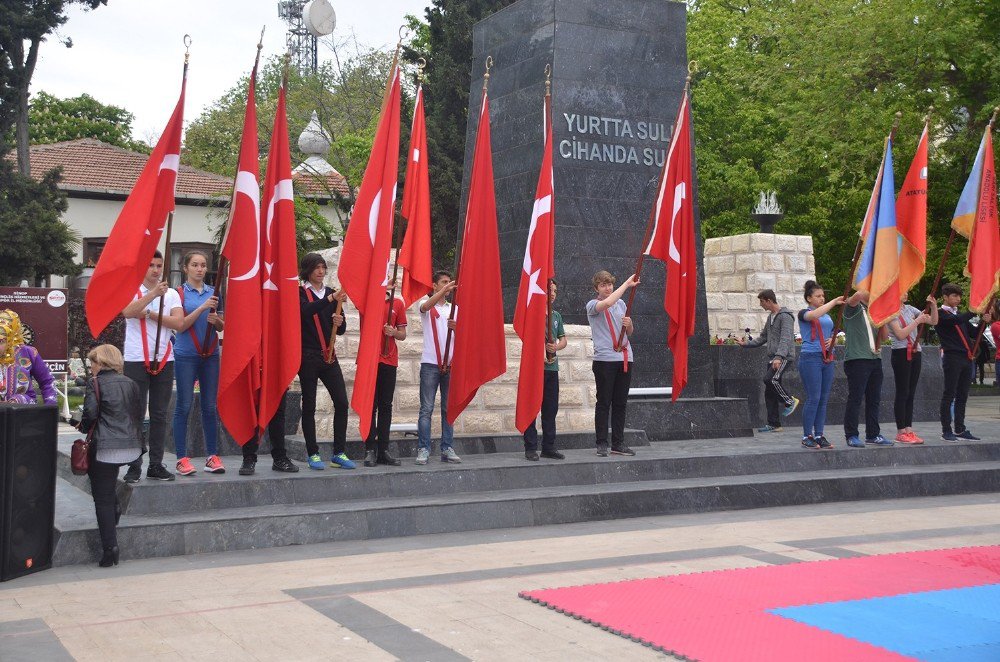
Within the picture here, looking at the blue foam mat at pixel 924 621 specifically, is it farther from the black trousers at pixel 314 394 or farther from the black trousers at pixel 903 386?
the black trousers at pixel 903 386

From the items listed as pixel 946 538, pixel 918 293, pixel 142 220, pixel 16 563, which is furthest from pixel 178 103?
pixel 918 293

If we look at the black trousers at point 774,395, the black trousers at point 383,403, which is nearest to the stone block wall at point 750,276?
the black trousers at point 774,395

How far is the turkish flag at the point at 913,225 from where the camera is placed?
1260cm

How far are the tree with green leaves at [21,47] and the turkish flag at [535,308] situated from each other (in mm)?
26493

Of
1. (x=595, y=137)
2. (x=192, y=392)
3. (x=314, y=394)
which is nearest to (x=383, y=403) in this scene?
(x=314, y=394)

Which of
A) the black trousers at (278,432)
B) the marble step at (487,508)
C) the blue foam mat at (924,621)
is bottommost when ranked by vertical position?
the blue foam mat at (924,621)

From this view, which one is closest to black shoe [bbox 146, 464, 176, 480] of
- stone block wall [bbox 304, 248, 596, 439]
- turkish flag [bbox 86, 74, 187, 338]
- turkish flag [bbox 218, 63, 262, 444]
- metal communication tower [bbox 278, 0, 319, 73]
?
turkish flag [bbox 218, 63, 262, 444]

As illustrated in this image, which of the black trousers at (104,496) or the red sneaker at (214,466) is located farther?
the red sneaker at (214,466)

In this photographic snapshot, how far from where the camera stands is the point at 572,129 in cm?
1384

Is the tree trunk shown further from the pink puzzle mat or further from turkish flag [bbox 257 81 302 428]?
the pink puzzle mat

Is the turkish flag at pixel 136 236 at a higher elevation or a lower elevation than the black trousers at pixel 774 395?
higher

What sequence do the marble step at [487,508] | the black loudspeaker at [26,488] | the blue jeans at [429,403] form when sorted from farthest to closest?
the blue jeans at [429,403] < the marble step at [487,508] < the black loudspeaker at [26,488]

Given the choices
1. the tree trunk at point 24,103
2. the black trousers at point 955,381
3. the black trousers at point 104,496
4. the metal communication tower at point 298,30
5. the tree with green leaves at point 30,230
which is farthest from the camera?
the metal communication tower at point 298,30

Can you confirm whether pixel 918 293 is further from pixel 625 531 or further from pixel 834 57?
pixel 625 531
